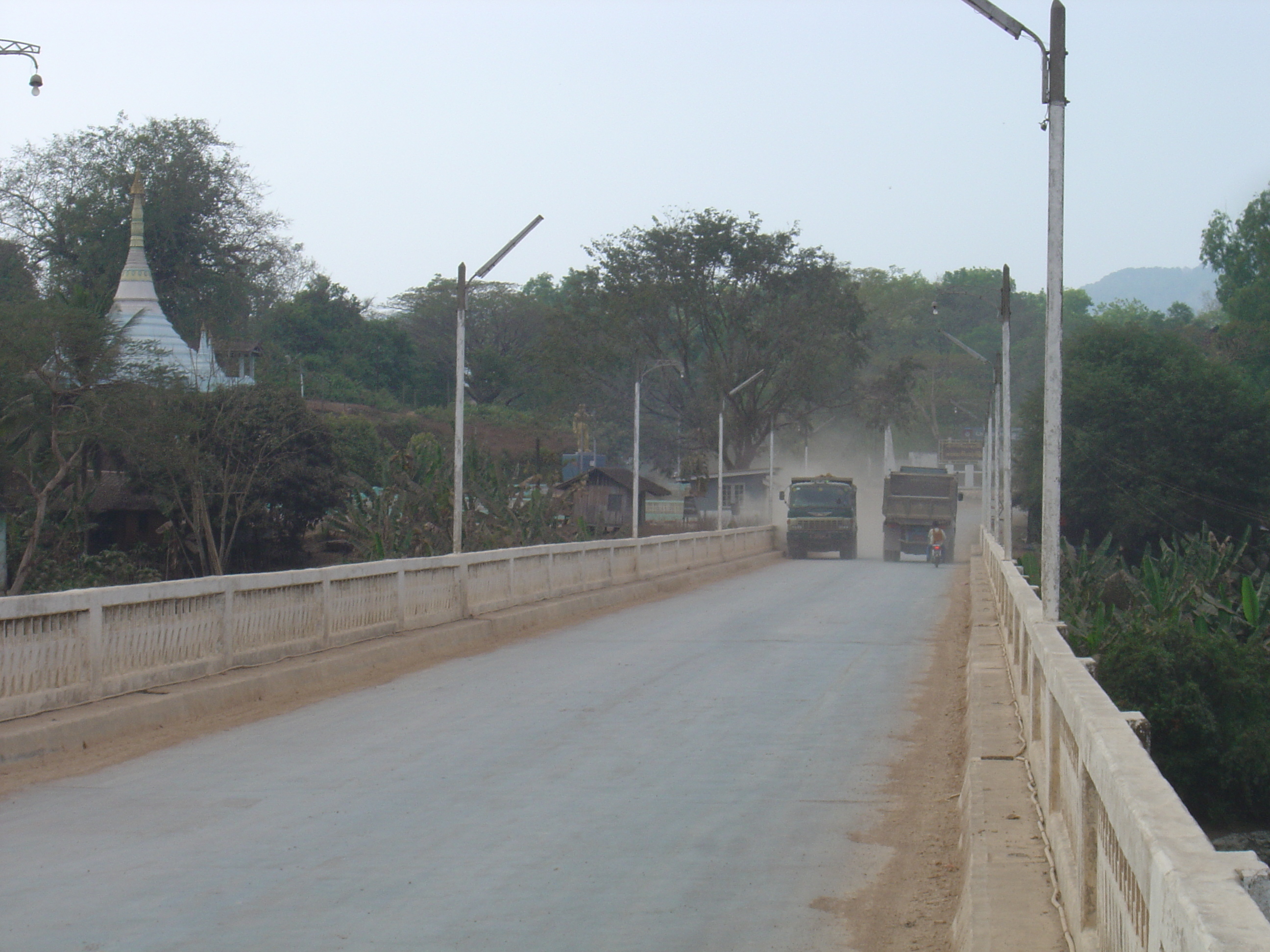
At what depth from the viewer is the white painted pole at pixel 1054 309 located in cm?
988

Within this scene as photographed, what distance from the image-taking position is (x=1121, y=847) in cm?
367

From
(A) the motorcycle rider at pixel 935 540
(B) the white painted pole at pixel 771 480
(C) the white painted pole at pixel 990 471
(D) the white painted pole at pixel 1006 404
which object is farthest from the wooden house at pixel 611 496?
(D) the white painted pole at pixel 1006 404

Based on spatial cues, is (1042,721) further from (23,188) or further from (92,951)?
(23,188)

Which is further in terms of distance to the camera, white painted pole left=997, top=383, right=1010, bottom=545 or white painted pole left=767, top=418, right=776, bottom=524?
white painted pole left=767, top=418, right=776, bottom=524

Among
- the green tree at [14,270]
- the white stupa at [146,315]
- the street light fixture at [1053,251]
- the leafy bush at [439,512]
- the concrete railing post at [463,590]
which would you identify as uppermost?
the green tree at [14,270]

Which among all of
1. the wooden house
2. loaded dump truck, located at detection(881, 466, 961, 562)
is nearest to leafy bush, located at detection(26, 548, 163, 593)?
the wooden house

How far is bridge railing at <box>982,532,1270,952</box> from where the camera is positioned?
265 centimetres

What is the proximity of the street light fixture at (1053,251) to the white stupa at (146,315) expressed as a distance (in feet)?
121

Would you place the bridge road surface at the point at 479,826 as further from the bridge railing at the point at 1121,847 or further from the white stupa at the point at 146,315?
the white stupa at the point at 146,315

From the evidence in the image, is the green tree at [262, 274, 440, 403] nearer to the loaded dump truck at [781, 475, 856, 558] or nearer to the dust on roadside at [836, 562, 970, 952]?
the loaded dump truck at [781, 475, 856, 558]

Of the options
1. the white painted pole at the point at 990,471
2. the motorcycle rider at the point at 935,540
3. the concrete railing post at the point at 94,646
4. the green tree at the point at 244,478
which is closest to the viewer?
the concrete railing post at the point at 94,646

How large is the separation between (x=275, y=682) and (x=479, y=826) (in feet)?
17.7

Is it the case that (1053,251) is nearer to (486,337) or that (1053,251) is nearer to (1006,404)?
(1006,404)

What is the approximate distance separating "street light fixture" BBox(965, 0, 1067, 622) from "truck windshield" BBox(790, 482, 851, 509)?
40332 millimetres
